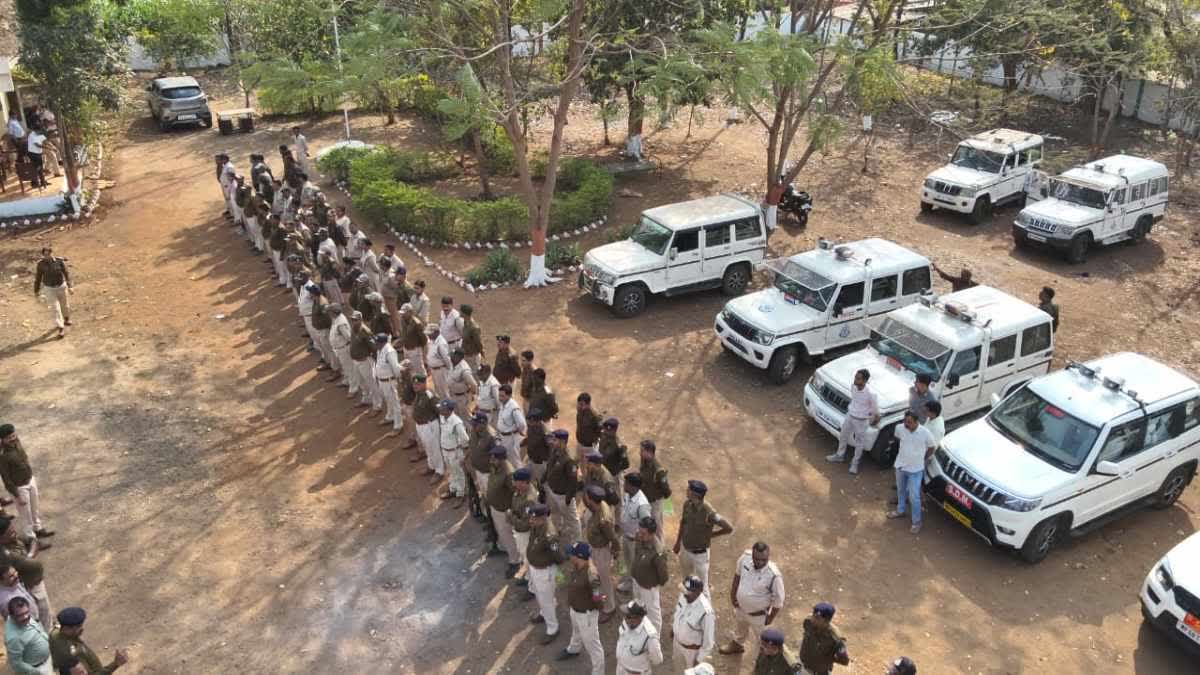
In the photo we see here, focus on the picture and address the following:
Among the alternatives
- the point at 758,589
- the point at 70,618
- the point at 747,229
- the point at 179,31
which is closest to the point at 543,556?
the point at 758,589

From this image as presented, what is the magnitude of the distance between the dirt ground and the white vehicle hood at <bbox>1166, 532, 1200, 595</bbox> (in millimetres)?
899

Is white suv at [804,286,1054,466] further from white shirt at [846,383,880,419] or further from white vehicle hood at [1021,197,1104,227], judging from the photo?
white vehicle hood at [1021,197,1104,227]

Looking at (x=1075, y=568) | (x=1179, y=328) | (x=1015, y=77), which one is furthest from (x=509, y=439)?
(x=1015, y=77)

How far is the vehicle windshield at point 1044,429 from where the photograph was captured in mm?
9977

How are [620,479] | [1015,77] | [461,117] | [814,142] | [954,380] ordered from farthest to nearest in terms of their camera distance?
1. [1015,77]
2. [814,142]
3. [461,117]
4. [954,380]
5. [620,479]

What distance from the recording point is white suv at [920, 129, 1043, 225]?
64.7 feet

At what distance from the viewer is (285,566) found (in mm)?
9805

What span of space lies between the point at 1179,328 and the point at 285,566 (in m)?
14.7

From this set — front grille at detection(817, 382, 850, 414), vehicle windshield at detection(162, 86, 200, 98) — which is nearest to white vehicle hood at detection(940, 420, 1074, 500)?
front grille at detection(817, 382, 850, 414)

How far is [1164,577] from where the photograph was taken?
8734 millimetres

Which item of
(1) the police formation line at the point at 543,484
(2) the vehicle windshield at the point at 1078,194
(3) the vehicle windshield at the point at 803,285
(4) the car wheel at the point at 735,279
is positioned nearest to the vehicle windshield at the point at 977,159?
(2) the vehicle windshield at the point at 1078,194

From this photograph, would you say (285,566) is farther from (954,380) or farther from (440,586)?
(954,380)

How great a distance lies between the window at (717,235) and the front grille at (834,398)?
4409 millimetres

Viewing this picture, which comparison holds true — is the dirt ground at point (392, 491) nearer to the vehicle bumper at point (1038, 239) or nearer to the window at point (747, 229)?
the vehicle bumper at point (1038, 239)
